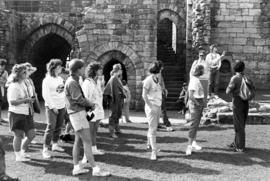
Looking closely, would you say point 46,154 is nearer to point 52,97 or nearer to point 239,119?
point 52,97

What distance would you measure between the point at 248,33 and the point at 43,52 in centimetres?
1253

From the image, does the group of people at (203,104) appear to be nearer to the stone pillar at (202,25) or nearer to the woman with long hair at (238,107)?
the woman with long hair at (238,107)

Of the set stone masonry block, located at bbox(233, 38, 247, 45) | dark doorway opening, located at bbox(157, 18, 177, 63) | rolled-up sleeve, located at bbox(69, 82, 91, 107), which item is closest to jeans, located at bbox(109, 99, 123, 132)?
rolled-up sleeve, located at bbox(69, 82, 91, 107)

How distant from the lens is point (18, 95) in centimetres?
640

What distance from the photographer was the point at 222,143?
7914 mm

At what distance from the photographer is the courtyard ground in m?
5.75

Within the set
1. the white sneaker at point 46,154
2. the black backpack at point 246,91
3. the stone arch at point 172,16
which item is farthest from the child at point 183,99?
the stone arch at point 172,16

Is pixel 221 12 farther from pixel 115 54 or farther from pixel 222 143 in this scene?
pixel 222 143

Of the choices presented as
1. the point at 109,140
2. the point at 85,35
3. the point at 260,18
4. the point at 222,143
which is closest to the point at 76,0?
the point at 85,35

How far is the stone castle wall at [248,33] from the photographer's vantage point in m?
16.6

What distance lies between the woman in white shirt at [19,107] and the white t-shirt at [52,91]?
475 millimetres

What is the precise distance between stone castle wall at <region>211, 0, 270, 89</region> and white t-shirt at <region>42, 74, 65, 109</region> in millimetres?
11667

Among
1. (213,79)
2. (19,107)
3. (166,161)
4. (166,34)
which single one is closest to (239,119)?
(166,161)

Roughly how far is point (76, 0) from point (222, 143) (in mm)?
15474
